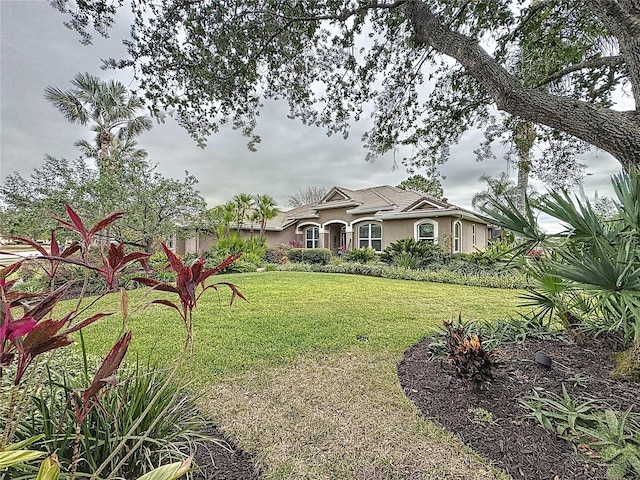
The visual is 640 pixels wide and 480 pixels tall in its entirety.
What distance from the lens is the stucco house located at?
15.1 meters

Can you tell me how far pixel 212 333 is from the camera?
4953mm

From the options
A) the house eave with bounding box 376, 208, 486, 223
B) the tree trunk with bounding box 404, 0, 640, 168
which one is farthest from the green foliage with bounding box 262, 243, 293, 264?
the tree trunk with bounding box 404, 0, 640, 168

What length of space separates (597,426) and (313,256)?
14.9 m

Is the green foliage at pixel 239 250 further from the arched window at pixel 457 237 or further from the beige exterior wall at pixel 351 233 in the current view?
the arched window at pixel 457 237

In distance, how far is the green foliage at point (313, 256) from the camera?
55.0ft

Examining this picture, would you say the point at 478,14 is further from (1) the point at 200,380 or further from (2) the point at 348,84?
(1) the point at 200,380

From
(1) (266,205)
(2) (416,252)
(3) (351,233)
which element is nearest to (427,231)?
(2) (416,252)

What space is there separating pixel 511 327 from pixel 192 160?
14973 mm

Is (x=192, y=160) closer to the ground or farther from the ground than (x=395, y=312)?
farther from the ground

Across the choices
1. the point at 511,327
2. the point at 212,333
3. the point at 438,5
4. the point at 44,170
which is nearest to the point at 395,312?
the point at 511,327

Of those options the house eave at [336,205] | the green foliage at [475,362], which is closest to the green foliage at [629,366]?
the green foliage at [475,362]

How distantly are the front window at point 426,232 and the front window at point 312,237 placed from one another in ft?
25.2

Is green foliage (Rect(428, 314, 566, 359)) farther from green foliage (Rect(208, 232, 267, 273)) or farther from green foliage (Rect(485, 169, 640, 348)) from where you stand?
green foliage (Rect(208, 232, 267, 273))

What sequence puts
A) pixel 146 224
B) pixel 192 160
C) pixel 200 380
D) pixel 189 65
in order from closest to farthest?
pixel 200 380 → pixel 189 65 → pixel 146 224 → pixel 192 160
